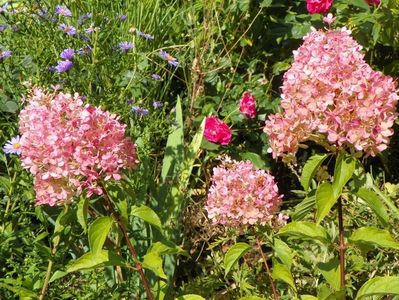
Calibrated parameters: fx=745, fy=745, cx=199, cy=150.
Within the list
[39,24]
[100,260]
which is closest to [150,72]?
[39,24]

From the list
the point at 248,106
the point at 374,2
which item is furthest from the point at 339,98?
the point at 374,2

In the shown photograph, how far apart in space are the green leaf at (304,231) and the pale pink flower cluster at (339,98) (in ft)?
0.69

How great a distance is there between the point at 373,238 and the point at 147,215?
1.88 ft

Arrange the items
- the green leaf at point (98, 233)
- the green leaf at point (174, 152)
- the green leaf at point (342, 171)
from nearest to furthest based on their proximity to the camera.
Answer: the green leaf at point (342, 171)
the green leaf at point (98, 233)
the green leaf at point (174, 152)

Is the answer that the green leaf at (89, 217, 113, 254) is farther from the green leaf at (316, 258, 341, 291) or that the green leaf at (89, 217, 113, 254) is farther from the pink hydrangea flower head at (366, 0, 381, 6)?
the pink hydrangea flower head at (366, 0, 381, 6)

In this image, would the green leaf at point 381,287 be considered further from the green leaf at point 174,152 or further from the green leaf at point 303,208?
the green leaf at point 174,152

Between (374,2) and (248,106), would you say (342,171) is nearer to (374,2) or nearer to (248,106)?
(248,106)

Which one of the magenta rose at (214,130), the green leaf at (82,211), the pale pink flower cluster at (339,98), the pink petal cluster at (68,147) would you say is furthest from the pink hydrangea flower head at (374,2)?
the green leaf at (82,211)

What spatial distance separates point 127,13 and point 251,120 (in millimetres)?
819

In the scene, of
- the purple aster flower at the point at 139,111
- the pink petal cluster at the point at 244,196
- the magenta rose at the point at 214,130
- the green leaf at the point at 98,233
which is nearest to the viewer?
the green leaf at the point at 98,233

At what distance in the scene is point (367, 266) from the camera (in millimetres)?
2654

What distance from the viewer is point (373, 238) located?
1820 mm

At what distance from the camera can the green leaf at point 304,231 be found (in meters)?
1.81

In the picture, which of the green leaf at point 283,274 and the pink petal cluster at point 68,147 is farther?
the green leaf at point 283,274
